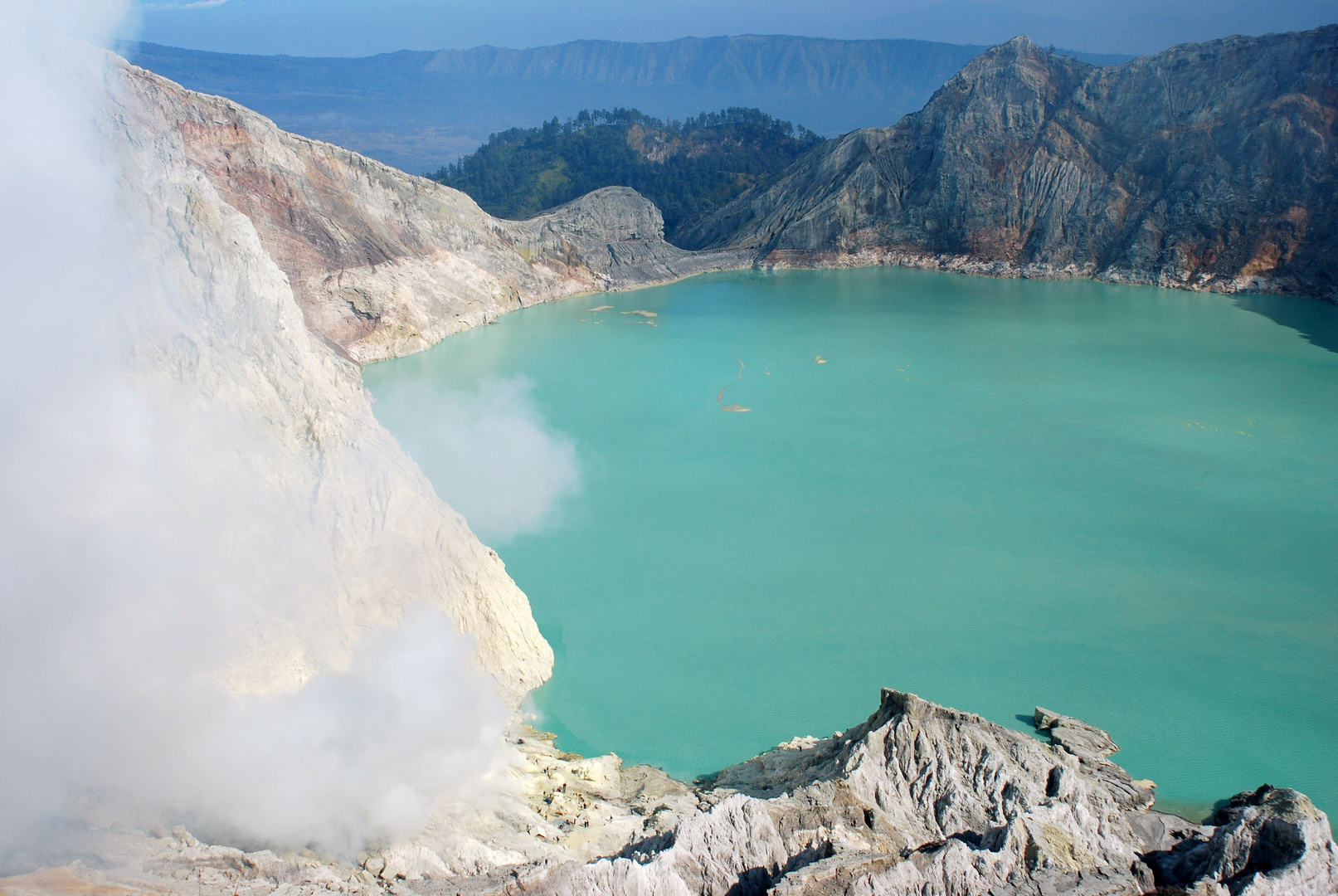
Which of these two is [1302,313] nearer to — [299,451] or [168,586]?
[299,451]

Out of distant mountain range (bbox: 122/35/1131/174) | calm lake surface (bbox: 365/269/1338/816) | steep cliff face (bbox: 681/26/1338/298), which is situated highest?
distant mountain range (bbox: 122/35/1131/174)

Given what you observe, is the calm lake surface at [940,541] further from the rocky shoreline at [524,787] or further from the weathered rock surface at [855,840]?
the weathered rock surface at [855,840]

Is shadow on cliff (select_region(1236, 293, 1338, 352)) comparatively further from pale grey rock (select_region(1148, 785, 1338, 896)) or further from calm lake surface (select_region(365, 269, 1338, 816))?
pale grey rock (select_region(1148, 785, 1338, 896))

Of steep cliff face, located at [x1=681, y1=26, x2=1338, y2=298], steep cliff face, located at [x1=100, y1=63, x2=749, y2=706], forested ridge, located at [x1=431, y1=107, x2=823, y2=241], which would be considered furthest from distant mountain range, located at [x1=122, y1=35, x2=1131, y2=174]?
steep cliff face, located at [x1=100, y1=63, x2=749, y2=706]

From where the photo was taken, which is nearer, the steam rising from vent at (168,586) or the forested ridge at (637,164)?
the steam rising from vent at (168,586)

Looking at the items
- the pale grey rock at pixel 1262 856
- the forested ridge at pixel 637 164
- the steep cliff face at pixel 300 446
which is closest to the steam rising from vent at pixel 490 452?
the steep cliff face at pixel 300 446

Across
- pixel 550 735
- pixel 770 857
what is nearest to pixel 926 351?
pixel 550 735
